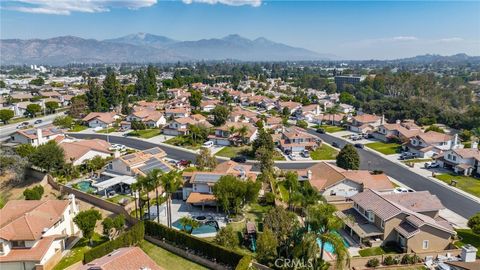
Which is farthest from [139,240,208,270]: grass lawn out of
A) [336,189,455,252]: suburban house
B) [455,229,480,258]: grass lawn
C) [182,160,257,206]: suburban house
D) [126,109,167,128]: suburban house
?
[126,109,167,128]: suburban house

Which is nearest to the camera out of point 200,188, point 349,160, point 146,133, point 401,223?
point 401,223

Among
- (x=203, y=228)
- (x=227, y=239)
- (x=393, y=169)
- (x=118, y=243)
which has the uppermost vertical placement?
(x=227, y=239)

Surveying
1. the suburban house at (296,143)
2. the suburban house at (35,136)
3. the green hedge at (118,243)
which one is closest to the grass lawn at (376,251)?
the green hedge at (118,243)

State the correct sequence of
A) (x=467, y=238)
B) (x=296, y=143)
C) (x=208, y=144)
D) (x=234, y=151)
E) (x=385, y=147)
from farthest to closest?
1. (x=208, y=144)
2. (x=385, y=147)
3. (x=296, y=143)
4. (x=234, y=151)
5. (x=467, y=238)

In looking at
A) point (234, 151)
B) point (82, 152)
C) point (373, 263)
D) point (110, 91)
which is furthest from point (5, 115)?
point (373, 263)

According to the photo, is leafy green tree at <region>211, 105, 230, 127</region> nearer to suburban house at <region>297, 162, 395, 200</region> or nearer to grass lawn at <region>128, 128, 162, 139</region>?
grass lawn at <region>128, 128, 162, 139</region>

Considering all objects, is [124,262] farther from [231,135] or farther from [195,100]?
[195,100]

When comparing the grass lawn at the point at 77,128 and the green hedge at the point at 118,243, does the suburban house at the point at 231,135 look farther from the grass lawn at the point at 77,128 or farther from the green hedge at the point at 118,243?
the green hedge at the point at 118,243

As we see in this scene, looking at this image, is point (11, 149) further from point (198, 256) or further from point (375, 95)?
point (375, 95)
